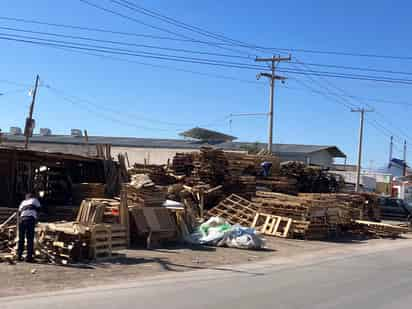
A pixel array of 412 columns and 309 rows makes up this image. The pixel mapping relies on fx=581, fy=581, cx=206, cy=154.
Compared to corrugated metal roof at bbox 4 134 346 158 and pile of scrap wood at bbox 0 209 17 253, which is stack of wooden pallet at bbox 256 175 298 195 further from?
corrugated metal roof at bbox 4 134 346 158

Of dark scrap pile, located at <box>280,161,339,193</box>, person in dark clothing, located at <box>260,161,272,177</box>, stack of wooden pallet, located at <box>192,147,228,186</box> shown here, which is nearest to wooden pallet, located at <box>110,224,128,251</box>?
stack of wooden pallet, located at <box>192,147,228,186</box>

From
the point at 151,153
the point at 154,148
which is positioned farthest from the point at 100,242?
the point at 154,148

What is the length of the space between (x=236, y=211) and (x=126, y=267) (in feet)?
36.7

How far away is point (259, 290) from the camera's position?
10609mm

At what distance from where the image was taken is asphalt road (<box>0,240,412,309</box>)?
360 inches

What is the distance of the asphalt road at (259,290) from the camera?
360 inches

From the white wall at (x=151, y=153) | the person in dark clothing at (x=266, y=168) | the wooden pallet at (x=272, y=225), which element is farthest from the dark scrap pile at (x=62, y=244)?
the white wall at (x=151, y=153)

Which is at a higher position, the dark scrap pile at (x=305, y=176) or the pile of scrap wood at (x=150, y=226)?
the dark scrap pile at (x=305, y=176)

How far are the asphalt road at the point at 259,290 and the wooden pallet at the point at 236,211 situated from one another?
26.8 ft

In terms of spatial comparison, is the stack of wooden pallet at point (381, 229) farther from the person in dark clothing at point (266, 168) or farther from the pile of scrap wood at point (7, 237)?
the pile of scrap wood at point (7, 237)

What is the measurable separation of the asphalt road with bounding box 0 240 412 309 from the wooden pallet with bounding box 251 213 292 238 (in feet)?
22.8

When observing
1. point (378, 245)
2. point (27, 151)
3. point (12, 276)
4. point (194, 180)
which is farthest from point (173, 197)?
point (12, 276)

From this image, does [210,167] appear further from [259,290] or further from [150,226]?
[259,290]

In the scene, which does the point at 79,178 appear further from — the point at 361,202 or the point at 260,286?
the point at 260,286
